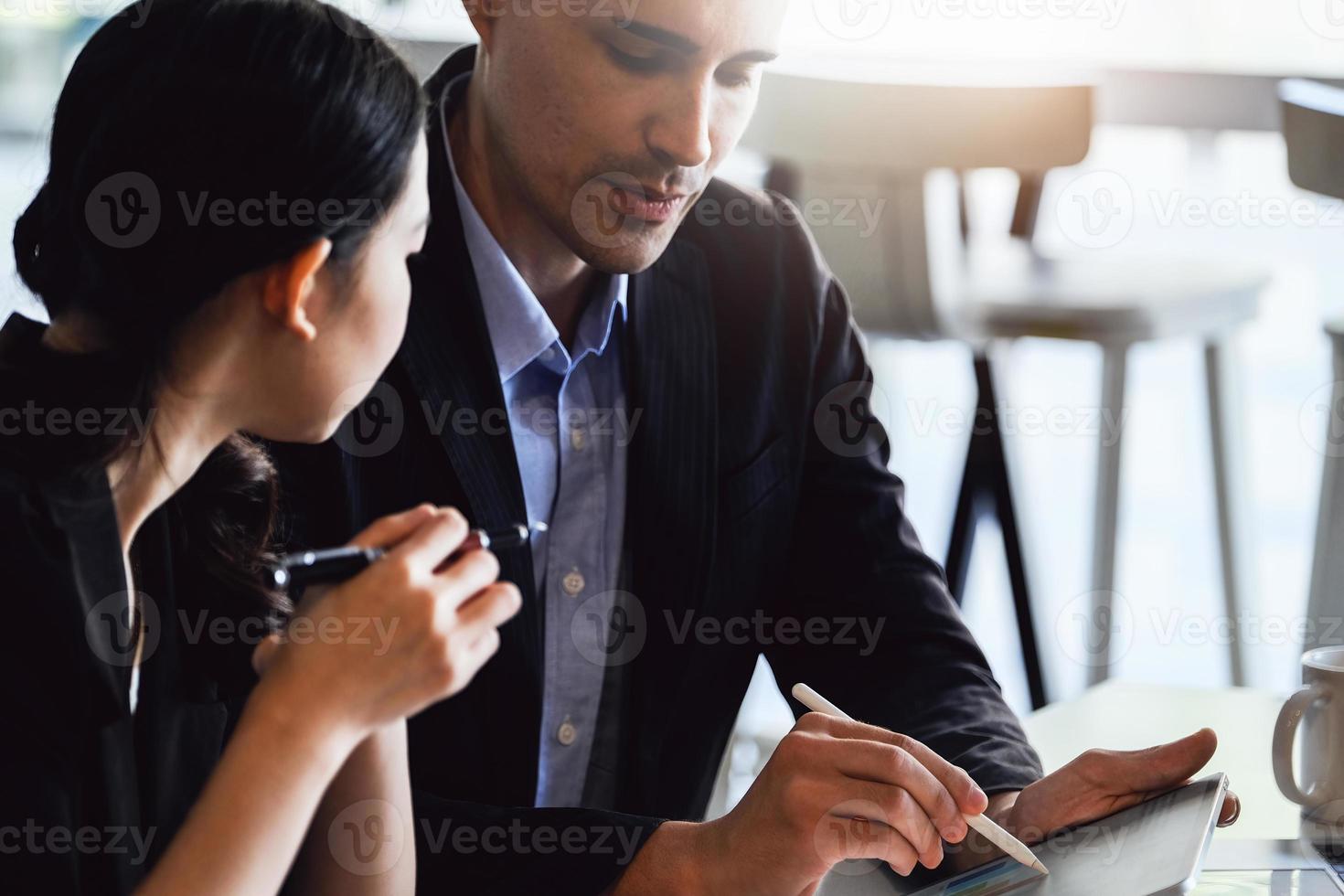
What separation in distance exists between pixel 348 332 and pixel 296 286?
0.04 meters

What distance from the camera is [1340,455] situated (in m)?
2.08

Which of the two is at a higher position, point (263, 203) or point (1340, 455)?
point (263, 203)

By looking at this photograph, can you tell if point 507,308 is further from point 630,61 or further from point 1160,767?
point 1160,767

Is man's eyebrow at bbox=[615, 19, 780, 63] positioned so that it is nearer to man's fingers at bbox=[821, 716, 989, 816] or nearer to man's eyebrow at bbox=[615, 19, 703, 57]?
man's eyebrow at bbox=[615, 19, 703, 57]

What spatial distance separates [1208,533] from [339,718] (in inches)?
103

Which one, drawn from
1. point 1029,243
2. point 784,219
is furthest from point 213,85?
point 1029,243

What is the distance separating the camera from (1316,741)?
0.91 meters

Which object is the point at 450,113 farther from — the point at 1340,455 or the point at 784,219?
the point at 1340,455

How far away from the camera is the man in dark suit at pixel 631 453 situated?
3.44ft

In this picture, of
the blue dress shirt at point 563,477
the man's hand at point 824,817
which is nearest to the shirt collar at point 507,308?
the blue dress shirt at point 563,477

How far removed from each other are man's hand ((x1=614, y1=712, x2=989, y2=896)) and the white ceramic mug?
0.23 metres
